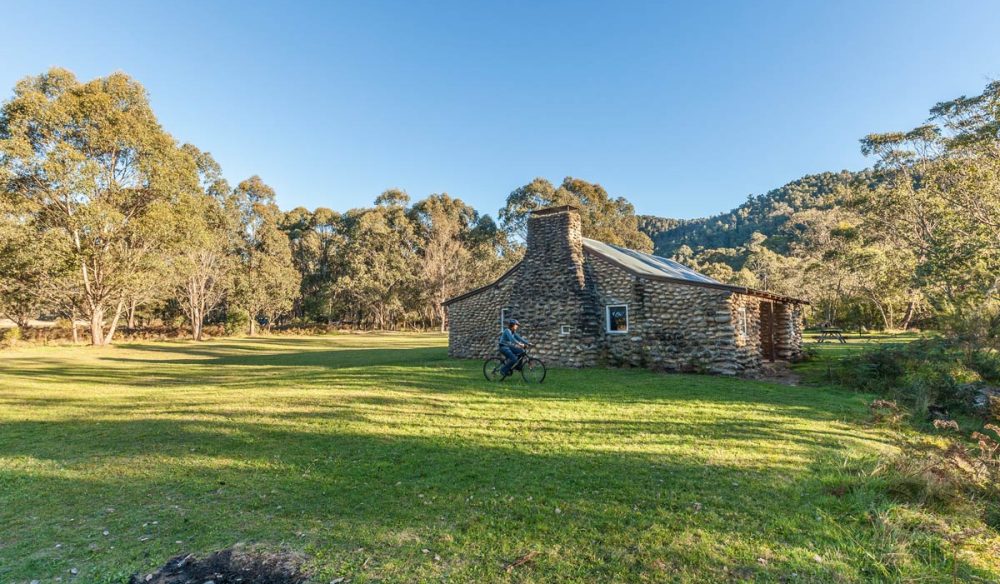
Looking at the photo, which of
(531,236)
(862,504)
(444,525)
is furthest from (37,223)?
(862,504)

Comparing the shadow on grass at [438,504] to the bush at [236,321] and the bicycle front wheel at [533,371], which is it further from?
the bush at [236,321]

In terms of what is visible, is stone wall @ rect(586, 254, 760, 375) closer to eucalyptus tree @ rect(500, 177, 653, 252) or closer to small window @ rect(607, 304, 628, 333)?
small window @ rect(607, 304, 628, 333)

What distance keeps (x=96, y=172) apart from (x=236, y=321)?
1790 cm

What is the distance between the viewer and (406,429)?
6824 mm

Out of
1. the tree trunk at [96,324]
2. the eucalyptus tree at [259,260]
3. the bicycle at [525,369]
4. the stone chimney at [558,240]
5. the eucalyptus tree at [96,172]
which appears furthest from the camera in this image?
the eucalyptus tree at [259,260]

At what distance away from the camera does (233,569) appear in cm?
321

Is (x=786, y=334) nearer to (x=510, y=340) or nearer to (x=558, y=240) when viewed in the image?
Result: (x=558, y=240)

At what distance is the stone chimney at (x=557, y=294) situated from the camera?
14.8 meters

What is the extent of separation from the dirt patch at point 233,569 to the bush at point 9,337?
1279 inches

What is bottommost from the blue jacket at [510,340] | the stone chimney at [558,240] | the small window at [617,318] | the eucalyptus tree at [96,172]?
the blue jacket at [510,340]

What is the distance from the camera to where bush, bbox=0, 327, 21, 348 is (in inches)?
975

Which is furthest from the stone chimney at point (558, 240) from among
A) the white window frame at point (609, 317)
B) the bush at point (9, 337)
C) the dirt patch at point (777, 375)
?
the bush at point (9, 337)

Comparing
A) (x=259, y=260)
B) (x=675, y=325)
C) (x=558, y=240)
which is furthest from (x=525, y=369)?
(x=259, y=260)

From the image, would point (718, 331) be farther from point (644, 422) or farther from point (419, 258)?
Result: point (419, 258)
